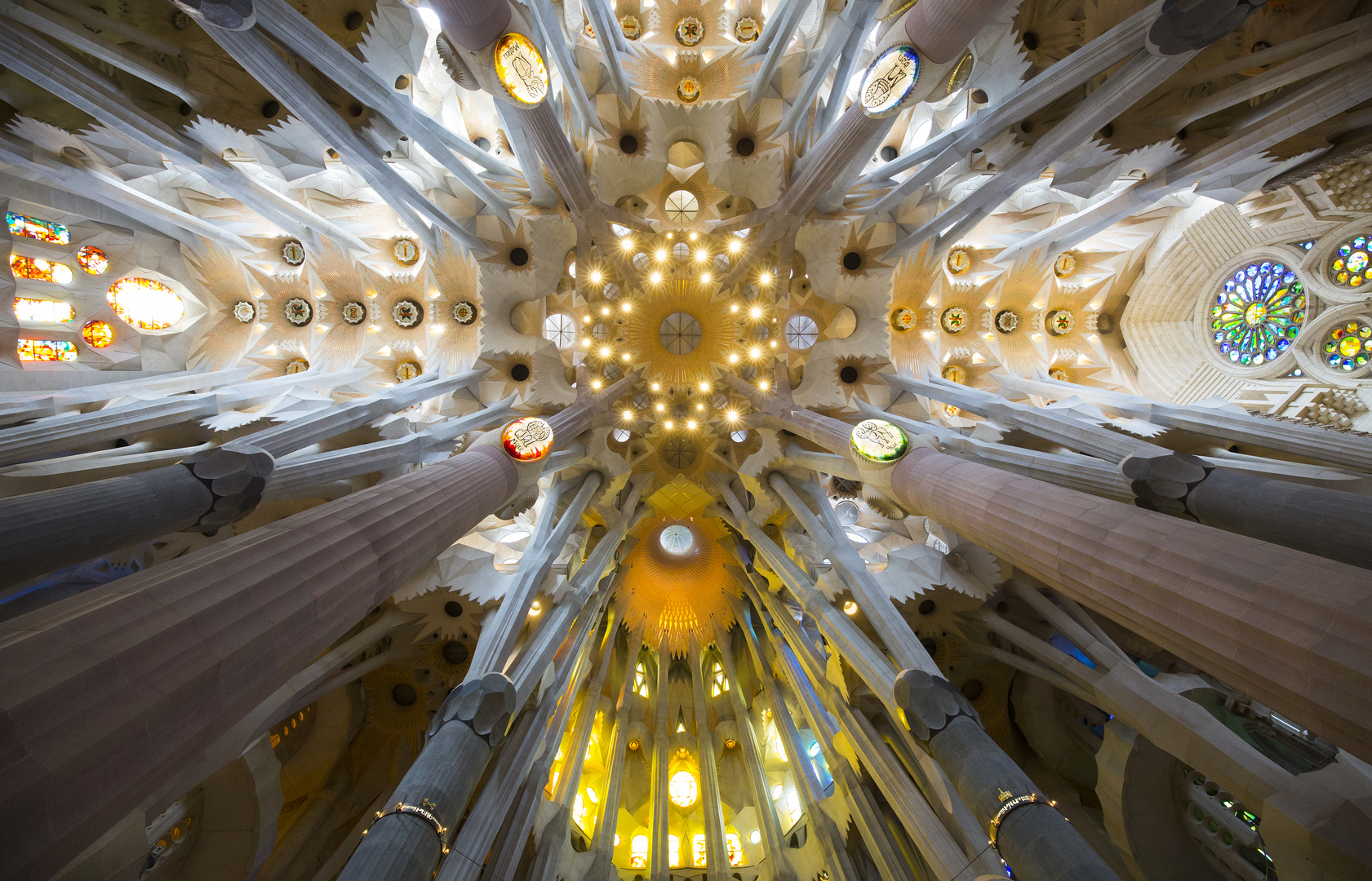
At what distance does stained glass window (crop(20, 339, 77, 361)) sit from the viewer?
1212 cm

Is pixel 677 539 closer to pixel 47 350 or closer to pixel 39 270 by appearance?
pixel 47 350

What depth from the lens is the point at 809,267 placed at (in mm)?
14047

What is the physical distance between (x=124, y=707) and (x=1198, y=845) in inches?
696

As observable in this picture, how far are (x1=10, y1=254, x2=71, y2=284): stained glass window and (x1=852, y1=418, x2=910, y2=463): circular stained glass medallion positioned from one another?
1899 cm

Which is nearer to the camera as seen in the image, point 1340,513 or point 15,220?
point 1340,513

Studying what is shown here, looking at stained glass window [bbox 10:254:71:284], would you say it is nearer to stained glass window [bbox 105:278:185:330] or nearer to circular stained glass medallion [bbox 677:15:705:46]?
stained glass window [bbox 105:278:185:330]

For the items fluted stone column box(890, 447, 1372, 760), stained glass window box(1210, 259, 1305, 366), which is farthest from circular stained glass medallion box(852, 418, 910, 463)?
stained glass window box(1210, 259, 1305, 366)

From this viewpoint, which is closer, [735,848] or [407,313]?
[407,313]

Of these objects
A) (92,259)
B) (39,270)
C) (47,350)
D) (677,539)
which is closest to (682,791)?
(677,539)

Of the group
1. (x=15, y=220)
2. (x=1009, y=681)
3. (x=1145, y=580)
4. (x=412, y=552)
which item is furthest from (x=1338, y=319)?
(x=15, y=220)

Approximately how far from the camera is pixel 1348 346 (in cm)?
1260

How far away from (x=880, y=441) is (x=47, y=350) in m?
19.0

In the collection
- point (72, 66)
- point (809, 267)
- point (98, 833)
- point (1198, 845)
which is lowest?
point (1198, 845)

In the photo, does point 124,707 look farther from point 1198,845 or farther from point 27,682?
point 1198,845
